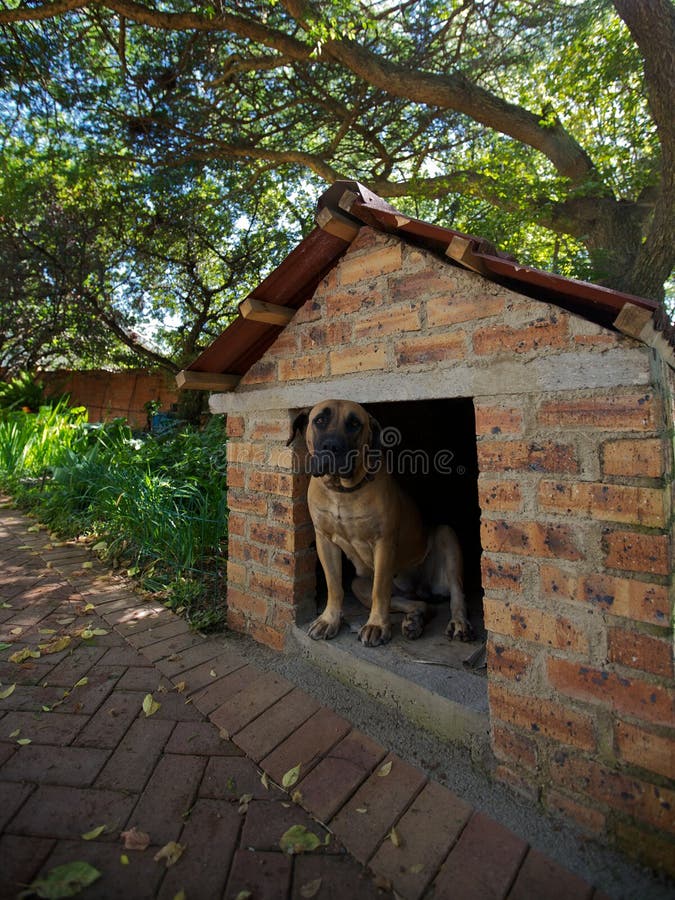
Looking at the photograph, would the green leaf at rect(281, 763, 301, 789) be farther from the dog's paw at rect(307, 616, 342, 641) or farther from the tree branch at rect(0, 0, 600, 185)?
the tree branch at rect(0, 0, 600, 185)

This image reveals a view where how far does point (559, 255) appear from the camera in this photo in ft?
23.6

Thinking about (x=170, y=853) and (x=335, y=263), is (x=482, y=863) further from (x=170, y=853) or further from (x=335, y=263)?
(x=335, y=263)

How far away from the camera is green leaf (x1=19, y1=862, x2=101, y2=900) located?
1354 millimetres

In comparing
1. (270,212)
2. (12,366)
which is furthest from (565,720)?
(12,366)

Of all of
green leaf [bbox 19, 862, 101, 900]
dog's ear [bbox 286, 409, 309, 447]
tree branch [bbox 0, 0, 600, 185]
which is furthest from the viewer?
tree branch [bbox 0, 0, 600, 185]

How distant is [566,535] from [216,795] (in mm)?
1619

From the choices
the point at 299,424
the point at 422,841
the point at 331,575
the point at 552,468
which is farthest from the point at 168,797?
the point at 552,468

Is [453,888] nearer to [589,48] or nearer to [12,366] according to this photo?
[589,48]

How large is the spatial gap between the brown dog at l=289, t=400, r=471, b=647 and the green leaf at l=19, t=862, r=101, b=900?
131 centimetres

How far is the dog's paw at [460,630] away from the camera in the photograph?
244cm

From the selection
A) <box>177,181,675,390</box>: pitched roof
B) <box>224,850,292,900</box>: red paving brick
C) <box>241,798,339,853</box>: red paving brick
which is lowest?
<box>224,850,292,900</box>: red paving brick

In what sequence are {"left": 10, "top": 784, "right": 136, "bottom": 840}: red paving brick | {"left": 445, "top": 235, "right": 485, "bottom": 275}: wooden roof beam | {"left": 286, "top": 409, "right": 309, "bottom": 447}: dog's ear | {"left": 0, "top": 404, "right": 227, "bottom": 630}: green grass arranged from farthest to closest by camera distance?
{"left": 0, "top": 404, "right": 227, "bottom": 630}: green grass
{"left": 286, "top": 409, "right": 309, "bottom": 447}: dog's ear
{"left": 445, "top": 235, "right": 485, "bottom": 275}: wooden roof beam
{"left": 10, "top": 784, "right": 136, "bottom": 840}: red paving brick

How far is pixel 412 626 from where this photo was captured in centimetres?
251

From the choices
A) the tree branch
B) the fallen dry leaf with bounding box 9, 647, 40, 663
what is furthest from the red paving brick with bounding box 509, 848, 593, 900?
the tree branch
